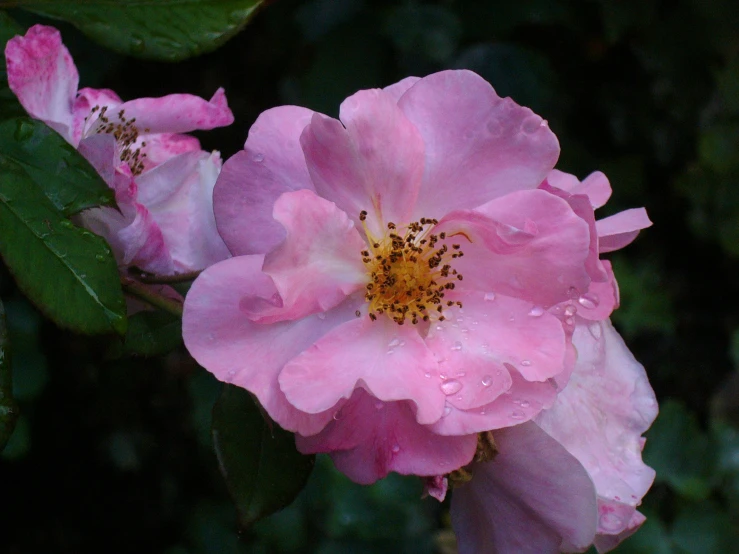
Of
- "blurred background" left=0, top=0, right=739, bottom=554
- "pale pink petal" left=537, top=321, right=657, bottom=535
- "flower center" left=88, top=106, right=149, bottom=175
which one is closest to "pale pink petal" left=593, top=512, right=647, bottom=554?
"pale pink petal" left=537, top=321, right=657, bottom=535

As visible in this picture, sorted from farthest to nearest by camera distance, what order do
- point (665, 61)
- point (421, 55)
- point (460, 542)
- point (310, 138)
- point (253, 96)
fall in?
1. point (253, 96)
2. point (665, 61)
3. point (421, 55)
4. point (460, 542)
5. point (310, 138)

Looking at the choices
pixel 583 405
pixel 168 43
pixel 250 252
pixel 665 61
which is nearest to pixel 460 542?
pixel 583 405

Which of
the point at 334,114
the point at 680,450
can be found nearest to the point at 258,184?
the point at 334,114

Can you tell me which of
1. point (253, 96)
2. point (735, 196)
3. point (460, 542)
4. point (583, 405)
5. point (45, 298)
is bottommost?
point (735, 196)

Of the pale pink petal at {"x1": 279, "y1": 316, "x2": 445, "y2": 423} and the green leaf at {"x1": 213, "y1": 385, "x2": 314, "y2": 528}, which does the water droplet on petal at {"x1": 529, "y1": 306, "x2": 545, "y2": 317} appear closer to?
the pale pink petal at {"x1": 279, "y1": 316, "x2": 445, "y2": 423}

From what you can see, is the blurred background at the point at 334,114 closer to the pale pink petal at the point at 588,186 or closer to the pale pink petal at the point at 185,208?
the pale pink petal at the point at 185,208

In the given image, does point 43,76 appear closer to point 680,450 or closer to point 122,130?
point 122,130

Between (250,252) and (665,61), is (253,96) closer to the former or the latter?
(665,61)
